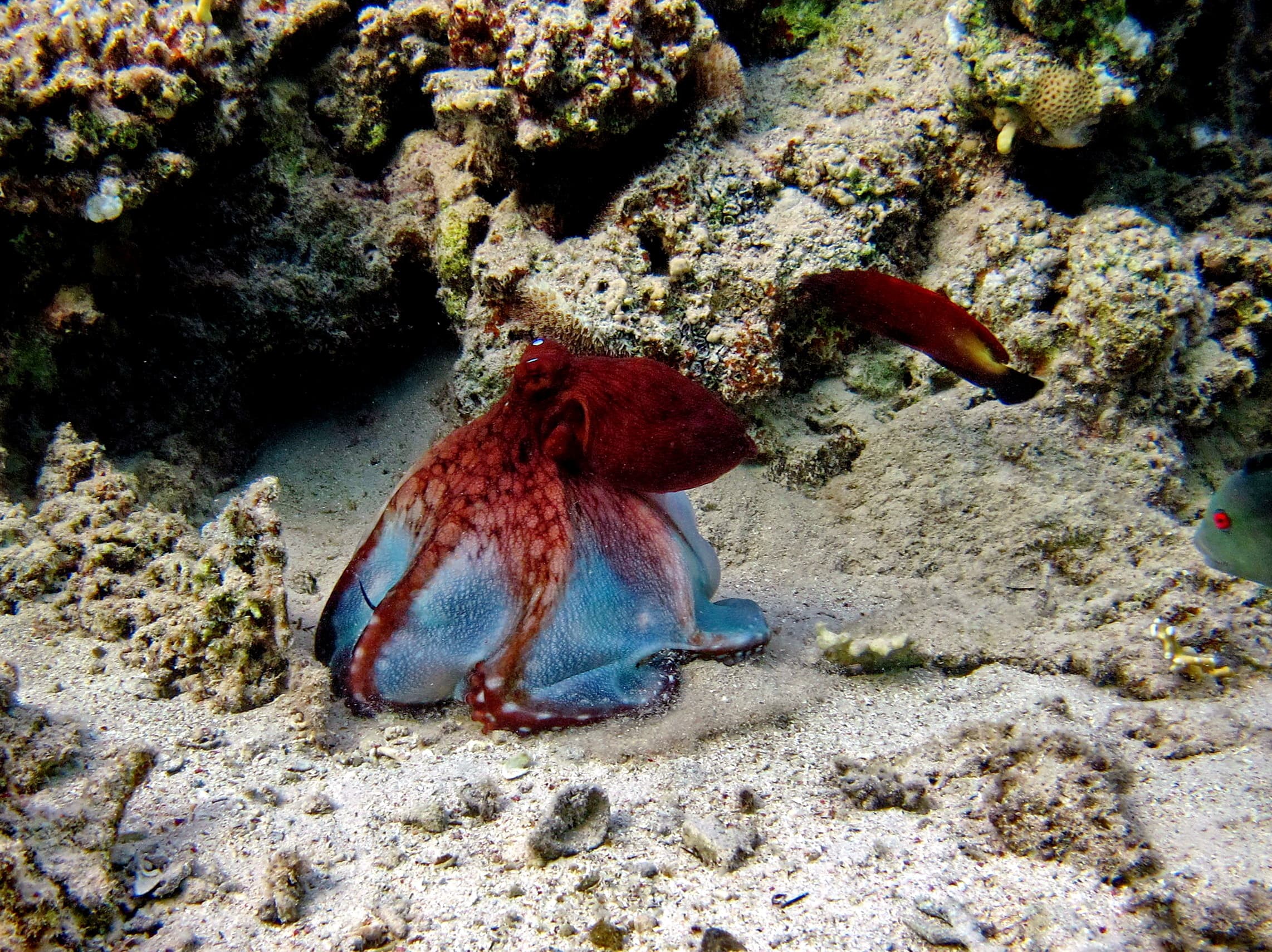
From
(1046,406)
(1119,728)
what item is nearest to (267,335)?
(1046,406)

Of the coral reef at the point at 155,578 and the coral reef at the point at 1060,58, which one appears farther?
the coral reef at the point at 1060,58

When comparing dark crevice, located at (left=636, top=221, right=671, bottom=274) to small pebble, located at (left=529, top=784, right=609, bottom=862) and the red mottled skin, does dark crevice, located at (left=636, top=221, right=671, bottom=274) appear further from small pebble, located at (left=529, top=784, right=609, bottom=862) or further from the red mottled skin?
small pebble, located at (left=529, top=784, right=609, bottom=862)

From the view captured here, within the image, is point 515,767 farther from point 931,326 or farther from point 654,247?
point 654,247

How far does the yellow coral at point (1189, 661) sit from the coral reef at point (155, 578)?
299 cm

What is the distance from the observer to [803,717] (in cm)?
230

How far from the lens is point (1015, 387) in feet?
10.2

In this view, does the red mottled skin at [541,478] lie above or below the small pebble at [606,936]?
above

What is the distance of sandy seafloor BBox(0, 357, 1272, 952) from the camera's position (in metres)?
1.52

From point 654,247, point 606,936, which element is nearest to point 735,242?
point 654,247

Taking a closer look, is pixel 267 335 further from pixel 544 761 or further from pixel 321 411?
pixel 544 761

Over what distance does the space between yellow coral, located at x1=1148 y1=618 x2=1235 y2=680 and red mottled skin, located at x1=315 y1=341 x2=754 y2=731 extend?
1.60 m

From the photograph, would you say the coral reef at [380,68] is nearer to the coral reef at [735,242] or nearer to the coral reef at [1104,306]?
the coral reef at [735,242]

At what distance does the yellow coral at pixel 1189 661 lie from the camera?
2.40 metres

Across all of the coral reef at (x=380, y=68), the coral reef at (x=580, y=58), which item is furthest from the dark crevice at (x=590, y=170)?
the coral reef at (x=380, y=68)
